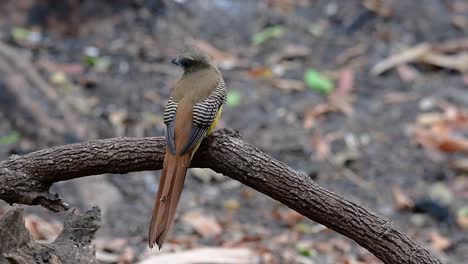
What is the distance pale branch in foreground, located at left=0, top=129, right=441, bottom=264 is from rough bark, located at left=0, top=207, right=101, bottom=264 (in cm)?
19

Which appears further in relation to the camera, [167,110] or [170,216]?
[167,110]

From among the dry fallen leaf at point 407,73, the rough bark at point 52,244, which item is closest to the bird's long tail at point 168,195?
the rough bark at point 52,244

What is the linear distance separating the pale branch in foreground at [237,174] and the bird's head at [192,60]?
57 cm

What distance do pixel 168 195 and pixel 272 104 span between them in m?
4.92

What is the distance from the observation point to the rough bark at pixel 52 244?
11.8ft

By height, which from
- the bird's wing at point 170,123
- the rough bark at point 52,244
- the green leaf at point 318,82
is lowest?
the green leaf at point 318,82

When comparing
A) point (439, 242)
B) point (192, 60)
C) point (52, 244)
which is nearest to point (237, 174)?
point (192, 60)

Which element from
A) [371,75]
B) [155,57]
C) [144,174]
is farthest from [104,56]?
[371,75]

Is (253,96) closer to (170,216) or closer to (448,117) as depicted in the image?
(448,117)

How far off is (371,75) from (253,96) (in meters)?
1.45

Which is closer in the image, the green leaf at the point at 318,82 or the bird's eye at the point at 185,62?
the bird's eye at the point at 185,62

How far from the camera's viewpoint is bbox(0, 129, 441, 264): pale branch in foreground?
3.56 metres

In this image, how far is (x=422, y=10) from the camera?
10102 millimetres

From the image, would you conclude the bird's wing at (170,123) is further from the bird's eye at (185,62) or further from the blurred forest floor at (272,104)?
the blurred forest floor at (272,104)
